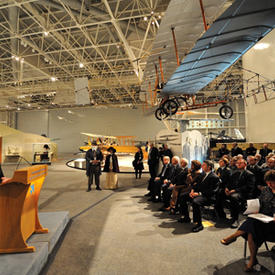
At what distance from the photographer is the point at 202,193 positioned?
3.34 m

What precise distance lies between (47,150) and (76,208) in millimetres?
11177

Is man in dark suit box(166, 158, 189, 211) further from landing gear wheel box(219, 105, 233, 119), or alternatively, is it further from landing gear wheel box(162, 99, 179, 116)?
landing gear wheel box(219, 105, 233, 119)

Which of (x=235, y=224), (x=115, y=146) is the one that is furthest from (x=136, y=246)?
(x=115, y=146)

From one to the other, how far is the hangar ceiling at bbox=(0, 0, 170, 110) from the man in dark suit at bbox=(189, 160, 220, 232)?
A: 5827 millimetres

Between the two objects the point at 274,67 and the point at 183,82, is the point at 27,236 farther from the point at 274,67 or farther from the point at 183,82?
the point at 274,67

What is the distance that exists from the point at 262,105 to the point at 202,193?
8652 millimetres

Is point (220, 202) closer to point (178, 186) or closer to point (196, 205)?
point (196, 205)

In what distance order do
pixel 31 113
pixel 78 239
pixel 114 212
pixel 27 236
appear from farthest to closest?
A: pixel 31 113 < pixel 114 212 < pixel 78 239 < pixel 27 236

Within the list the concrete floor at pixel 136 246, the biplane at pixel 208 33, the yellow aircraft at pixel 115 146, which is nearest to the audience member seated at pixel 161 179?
the concrete floor at pixel 136 246

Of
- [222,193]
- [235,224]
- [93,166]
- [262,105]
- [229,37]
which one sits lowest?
[235,224]

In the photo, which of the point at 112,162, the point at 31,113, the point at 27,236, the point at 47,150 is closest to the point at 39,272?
the point at 27,236

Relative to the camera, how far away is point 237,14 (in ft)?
9.55

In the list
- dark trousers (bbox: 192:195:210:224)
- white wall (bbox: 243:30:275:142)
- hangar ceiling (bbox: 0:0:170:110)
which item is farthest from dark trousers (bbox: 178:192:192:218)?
white wall (bbox: 243:30:275:142)

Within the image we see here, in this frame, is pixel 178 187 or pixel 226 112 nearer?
pixel 178 187
